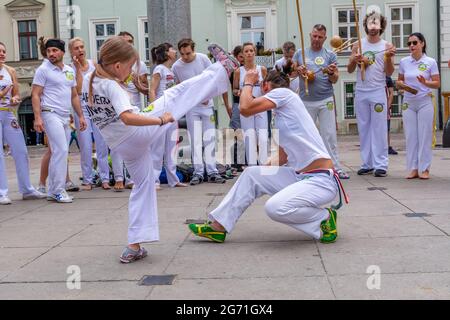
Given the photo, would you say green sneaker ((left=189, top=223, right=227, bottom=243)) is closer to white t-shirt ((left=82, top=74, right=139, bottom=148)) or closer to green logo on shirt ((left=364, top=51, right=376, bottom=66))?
white t-shirt ((left=82, top=74, right=139, bottom=148))

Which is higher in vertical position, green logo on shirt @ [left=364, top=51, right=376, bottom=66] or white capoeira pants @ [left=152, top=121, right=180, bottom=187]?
green logo on shirt @ [left=364, top=51, right=376, bottom=66]

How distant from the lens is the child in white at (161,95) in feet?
28.5

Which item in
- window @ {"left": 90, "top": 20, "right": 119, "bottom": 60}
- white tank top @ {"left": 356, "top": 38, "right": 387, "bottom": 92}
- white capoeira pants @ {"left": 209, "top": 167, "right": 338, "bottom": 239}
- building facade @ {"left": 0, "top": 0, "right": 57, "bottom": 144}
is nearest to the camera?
white capoeira pants @ {"left": 209, "top": 167, "right": 338, "bottom": 239}

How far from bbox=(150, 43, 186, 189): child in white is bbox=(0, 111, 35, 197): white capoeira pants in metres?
1.63

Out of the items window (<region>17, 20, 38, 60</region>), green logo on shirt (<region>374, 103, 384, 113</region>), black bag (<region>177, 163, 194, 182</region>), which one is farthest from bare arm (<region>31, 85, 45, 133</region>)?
window (<region>17, 20, 38, 60</region>)

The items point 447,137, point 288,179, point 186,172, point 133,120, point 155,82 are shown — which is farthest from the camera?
point 447,137

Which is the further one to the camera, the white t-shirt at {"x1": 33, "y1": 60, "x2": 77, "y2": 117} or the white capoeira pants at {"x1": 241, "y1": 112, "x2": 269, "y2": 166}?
the white capoeira pants at {"x1": 241, "y1": 112, "x2": 269, "y2": 166}

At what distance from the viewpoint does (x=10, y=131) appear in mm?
7898

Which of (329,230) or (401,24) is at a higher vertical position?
(401,24)

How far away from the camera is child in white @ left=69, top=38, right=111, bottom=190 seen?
8.49 meters

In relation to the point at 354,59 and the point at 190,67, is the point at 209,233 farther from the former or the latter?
the point at 354,59

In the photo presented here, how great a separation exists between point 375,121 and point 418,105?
0.66 meters

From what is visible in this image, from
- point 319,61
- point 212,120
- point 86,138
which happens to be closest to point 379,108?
point 319,61
